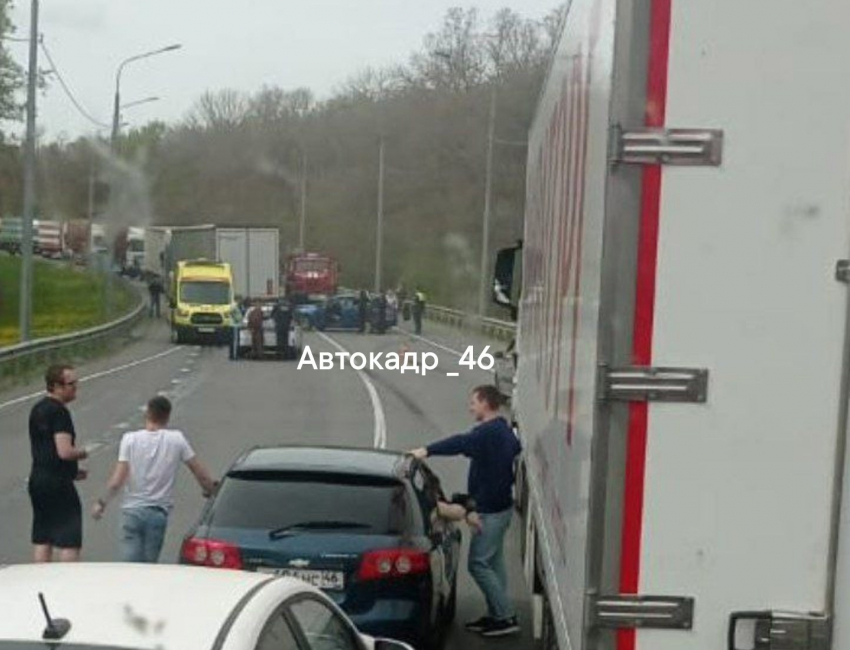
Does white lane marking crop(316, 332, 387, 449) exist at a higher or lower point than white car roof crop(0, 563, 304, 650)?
lower

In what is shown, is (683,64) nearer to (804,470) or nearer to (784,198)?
(784,198)

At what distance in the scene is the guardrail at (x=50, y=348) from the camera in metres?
36.2

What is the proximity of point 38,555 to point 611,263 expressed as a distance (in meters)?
7.38

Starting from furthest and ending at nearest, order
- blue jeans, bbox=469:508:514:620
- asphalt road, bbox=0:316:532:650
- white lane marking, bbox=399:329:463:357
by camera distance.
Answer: white lane marking, bbox=399:329:463:357 → asphalt road, bbox=0:316:532:650 → blue jeans, bbox=469:508:514:620

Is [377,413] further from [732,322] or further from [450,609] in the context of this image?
[732,322]

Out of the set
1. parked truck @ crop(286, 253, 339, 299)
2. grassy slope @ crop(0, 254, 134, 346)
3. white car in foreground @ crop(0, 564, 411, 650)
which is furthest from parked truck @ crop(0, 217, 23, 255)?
white car in foreground @ crop(0, 564, 411, 650)

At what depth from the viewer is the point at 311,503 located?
32.6ft

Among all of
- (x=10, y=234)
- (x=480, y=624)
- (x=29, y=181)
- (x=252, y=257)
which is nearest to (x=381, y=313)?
(x=252, y=257)

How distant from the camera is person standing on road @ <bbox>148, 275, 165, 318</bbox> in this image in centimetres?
6694

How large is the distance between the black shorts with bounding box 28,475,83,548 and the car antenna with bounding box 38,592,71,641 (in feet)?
22.2

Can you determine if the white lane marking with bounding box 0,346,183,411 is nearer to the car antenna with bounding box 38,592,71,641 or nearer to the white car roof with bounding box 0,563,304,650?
the white car roof with bounding box 0,563,304,650

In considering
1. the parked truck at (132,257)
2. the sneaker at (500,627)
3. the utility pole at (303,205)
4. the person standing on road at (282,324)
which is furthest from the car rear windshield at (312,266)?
the sneaker at (500,627)

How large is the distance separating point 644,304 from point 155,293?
63.9 metres

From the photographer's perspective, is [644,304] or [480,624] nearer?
[644,304]
